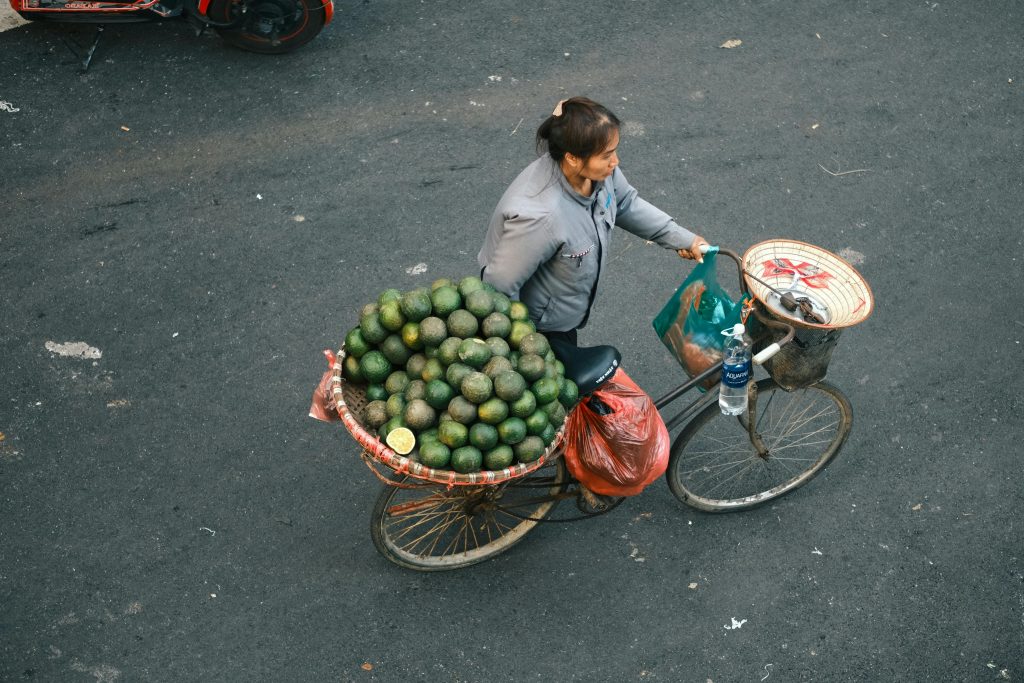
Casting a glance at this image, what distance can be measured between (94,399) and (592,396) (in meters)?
2.58

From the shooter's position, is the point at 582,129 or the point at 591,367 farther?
the point at 591,367

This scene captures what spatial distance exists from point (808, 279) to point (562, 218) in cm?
101

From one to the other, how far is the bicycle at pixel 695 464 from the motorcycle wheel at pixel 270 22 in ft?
11.0

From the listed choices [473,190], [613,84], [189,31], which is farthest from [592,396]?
[189,31]

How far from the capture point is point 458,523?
398cm

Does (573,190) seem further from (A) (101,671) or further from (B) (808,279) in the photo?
(A) (101,671)

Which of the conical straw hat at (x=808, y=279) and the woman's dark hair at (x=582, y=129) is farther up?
the woman's dark hair at (x=582, y=129)

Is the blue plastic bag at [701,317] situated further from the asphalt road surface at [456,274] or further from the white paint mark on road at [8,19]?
the white paint mark on road at [8,19]

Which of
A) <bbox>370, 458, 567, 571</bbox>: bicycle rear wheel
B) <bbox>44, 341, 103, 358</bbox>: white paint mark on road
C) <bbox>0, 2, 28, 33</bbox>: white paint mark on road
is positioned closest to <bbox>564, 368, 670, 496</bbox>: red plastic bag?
<bbox>370, 458, 567, 571</bbox>: bicycle rear wheel

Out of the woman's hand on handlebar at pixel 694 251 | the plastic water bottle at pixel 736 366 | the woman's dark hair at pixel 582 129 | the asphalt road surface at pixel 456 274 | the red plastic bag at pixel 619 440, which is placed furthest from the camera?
the asphalt road surface at pixel 456 274

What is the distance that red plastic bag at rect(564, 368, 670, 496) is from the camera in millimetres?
3334

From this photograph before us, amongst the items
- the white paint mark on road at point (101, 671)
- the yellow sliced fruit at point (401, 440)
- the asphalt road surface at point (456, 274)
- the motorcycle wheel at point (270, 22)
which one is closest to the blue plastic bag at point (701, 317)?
the asphalt road surface at point (456, 274)

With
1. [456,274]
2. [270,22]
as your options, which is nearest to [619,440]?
[456,274]

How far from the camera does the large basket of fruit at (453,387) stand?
281cm
